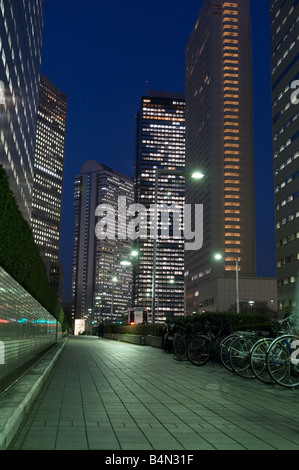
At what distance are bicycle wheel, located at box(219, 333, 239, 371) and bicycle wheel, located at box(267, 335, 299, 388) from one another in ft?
6.86

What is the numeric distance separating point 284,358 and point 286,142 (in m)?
108

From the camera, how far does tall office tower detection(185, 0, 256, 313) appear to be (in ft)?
500

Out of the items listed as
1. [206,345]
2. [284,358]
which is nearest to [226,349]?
[206,345]

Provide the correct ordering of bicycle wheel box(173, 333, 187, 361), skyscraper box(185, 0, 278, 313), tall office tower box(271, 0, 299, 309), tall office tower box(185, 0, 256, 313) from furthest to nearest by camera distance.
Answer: tall office tower box(185, 0, 256, 313)
skyscraper box(185, 0, 278, 313)
tall office tower box(271, 0, 299, 309)
bicycle wheel box(173, 333, 187, 361)

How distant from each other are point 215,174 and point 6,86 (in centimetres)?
9407

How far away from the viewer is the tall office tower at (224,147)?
152 m

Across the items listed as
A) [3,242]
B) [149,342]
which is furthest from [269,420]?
[149,342]

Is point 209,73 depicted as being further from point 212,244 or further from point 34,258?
point 34,258

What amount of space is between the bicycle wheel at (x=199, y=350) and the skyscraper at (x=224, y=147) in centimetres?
13499

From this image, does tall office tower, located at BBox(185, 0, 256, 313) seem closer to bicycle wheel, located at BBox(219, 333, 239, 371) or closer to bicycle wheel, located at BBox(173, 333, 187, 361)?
bicycle wheel, located at BBox(173, 333, 187, 361)

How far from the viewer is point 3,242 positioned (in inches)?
304
